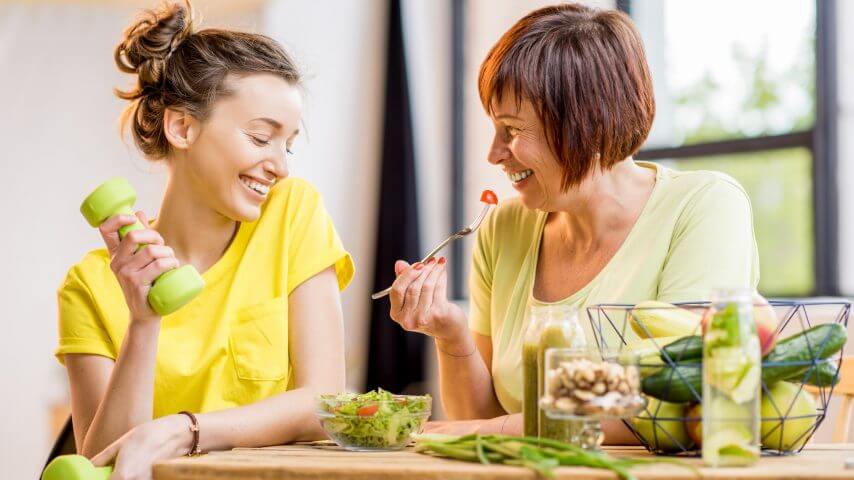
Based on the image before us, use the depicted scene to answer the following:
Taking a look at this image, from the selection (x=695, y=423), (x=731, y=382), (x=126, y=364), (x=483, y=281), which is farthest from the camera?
(x=483, y=281)

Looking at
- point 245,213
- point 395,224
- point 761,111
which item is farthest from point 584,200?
point 395,224

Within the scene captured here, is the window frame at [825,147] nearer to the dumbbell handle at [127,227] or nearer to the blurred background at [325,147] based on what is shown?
the blurred background at [325,147]

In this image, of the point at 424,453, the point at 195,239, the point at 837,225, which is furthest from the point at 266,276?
the point at 837,225

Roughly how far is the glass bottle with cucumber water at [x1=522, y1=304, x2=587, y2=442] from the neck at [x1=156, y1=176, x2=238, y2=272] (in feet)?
2.67

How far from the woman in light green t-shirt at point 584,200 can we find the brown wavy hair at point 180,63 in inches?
16.8

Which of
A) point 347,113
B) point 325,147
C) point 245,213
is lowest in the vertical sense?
point 245,213

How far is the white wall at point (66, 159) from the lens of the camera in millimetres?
4891

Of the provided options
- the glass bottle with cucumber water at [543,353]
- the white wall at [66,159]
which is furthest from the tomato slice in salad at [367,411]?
the white wall at [66,159]

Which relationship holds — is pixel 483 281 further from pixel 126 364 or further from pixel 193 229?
pixel 126 364

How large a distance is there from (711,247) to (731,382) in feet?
2.09

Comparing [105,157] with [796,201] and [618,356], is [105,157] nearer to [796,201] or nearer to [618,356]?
[796,201]

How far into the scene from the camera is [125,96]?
1.91m

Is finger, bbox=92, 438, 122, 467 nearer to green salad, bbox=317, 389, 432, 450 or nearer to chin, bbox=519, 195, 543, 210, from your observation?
green salad, bbox=317, 389, 432, 450

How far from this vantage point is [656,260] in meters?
1.75
